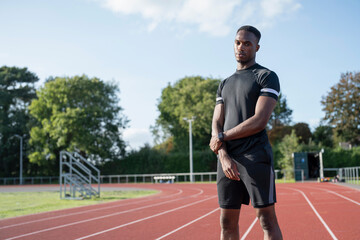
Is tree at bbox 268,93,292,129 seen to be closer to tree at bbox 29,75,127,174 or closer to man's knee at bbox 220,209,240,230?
tree at bbox 29,75,127,174

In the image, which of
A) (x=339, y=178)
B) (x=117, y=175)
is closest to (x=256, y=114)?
(x=339, y=178)

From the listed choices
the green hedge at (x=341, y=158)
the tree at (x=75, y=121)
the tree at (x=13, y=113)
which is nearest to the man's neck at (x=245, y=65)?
the green hedge at (x=341, y=158)

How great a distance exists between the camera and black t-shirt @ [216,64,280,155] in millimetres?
2371

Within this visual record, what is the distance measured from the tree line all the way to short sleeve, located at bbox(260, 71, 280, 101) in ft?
86.4

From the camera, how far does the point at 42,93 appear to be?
3512 cm

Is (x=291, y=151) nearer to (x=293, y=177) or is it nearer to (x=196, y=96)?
(x=293, y=177)

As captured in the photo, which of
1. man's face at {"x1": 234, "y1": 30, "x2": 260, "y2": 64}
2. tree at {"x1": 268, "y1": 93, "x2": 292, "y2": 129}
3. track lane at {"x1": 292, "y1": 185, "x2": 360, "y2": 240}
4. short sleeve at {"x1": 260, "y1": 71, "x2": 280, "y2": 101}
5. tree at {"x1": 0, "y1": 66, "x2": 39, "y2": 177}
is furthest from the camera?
tree at {"x1": 268, "y1": 93, "x2": 292, "y2": 129}

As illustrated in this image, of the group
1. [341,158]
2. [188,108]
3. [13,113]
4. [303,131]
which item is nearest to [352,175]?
[341,158]

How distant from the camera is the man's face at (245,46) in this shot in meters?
2.52

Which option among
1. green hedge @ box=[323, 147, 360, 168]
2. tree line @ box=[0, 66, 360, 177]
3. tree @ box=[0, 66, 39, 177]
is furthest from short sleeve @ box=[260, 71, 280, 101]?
tree @ box=[0, 66, 39, 177]

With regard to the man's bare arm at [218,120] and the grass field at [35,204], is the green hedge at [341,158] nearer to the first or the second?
the grass field at [35,204]

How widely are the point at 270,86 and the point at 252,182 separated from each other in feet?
2.00

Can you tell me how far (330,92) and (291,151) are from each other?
7780mm

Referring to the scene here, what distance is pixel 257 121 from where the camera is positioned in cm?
231
